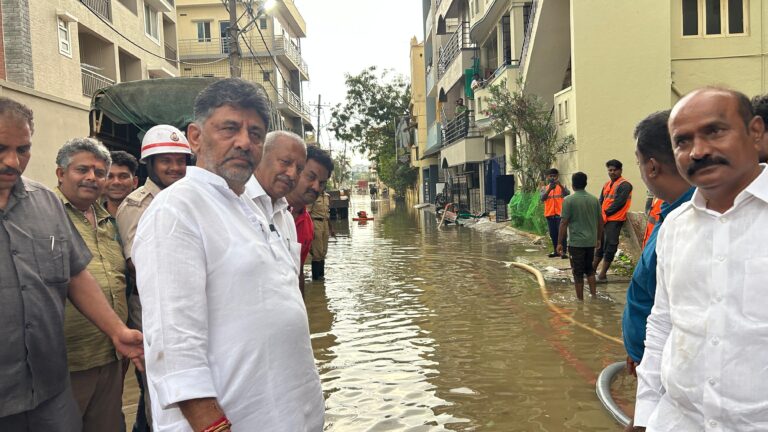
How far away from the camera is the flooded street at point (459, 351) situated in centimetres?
456

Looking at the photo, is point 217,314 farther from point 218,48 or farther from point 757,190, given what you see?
point 218,48

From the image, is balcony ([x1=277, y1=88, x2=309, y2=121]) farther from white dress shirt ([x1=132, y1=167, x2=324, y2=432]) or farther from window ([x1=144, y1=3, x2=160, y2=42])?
white dress shirt ([x1=132, y1=167, x2=324, y2=432])

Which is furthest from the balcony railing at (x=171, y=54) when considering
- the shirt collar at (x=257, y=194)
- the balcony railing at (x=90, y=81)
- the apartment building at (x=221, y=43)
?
the shirt collar at (x=257, y=194)

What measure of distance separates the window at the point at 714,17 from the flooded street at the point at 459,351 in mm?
8964

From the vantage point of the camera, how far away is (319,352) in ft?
21.0

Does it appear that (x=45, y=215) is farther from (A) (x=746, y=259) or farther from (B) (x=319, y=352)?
(B) (x=319, y=352)

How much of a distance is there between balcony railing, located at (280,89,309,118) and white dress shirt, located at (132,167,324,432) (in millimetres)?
35114

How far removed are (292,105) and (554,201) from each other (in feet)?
96.0

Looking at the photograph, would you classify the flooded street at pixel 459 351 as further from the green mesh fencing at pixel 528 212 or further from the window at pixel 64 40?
the window at pixel 64 40

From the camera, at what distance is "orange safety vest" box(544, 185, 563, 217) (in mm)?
12070

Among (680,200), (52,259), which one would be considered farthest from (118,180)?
(680,200)

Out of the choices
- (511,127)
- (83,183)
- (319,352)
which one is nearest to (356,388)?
(319,352)

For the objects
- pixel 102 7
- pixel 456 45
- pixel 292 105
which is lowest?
pixel 292 105

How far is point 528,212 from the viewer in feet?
55.3
